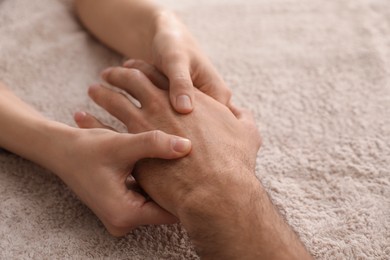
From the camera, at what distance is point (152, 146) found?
31.2 inches

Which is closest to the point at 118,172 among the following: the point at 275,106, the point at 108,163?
the point at 108,163

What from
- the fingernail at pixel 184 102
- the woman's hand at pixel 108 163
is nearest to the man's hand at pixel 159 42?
the fingernail at pixel 184 102

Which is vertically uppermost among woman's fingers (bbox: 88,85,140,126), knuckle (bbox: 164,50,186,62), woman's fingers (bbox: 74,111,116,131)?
knuckle (bbox: 164,50,186,62)

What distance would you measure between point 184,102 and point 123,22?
1.26 feet

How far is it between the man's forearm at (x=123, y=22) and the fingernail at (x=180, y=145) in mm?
341

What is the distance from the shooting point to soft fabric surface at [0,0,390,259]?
0.84 metres

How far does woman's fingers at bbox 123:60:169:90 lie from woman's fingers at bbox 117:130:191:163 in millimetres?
178

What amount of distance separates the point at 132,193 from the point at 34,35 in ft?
1.84

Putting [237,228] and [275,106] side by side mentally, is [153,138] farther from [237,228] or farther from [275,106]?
[275,106]

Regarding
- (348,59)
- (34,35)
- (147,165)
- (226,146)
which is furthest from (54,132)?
(348,59)

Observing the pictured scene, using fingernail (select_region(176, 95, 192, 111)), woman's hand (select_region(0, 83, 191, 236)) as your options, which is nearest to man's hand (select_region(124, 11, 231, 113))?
fingernail (select_region(176, 95, 192, 111))

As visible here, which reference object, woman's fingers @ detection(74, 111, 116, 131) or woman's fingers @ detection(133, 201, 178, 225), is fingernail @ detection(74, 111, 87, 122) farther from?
woman's fingers @ detection(133, 201, 178, 225)

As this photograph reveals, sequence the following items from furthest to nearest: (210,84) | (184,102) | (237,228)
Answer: (210,84), (184,102), (237,228)

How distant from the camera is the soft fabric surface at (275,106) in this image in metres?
0.84
